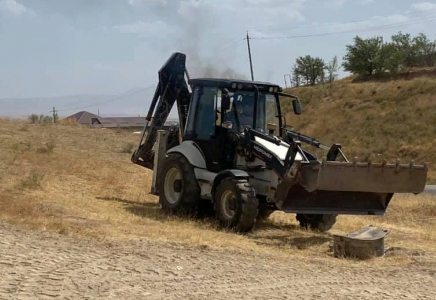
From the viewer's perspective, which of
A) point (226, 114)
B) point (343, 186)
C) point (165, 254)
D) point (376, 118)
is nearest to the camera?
point (165, 254)

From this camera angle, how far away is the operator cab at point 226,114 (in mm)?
13234

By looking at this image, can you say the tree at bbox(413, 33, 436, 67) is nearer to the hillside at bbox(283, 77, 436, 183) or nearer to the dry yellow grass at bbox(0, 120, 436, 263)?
the hillside at bbox(283, 77, 436, 183)

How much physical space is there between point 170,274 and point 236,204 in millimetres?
4408

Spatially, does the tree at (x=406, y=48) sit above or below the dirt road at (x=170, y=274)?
above

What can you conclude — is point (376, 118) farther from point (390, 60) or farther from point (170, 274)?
point (170, 274)

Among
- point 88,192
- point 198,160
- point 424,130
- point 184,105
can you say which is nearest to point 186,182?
point 198,160

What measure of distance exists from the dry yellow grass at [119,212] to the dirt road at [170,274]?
0.97m

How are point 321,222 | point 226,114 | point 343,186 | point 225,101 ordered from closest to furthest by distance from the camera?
point 343,186
point 225,101
point 226,114
point 321,222

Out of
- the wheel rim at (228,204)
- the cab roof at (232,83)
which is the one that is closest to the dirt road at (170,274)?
the wheel rim at (228,204)

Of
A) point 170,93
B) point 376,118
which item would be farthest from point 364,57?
point 170,93

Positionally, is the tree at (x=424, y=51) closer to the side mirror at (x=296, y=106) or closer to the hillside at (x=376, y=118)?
the hillside at (x=376, y=118)

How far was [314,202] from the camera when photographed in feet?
39.7

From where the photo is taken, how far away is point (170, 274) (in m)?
7.74

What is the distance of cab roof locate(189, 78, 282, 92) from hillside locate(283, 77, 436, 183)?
28189 millimetres
